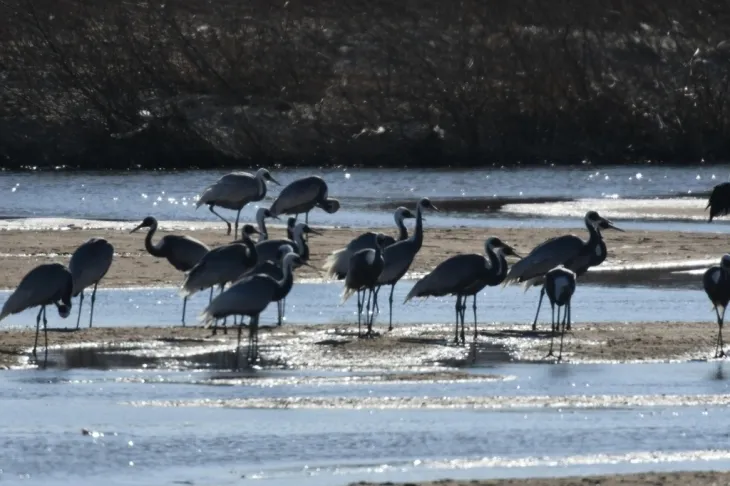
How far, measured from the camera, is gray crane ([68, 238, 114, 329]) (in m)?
18.6

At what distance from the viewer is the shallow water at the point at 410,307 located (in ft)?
63.3

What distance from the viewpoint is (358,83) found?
214 feet

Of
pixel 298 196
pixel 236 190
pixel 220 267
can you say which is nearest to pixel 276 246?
pixel 220 267

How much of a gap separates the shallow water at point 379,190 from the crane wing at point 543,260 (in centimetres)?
1212

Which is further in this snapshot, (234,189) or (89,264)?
(234,189)

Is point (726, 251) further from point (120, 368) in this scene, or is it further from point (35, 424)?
point (35, 424)

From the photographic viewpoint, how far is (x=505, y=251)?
62.6 feet

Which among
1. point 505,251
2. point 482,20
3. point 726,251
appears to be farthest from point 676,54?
point 505,251

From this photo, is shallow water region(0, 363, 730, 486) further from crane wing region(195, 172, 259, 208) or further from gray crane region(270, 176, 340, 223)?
crane wing region(195, 172, 259, 208)

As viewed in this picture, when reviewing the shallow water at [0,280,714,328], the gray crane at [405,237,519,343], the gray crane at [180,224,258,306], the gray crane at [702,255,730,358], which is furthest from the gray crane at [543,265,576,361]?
the gray crane at [180,224,258,306]

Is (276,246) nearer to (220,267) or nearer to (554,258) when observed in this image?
(220,267)

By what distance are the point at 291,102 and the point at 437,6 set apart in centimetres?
1430

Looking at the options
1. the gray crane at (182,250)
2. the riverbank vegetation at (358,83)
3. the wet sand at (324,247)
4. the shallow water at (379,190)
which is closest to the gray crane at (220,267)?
the gray crane at (182,250)

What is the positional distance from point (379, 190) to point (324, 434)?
32.7 metres
